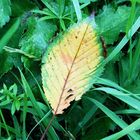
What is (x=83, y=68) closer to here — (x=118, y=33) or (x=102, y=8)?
(x=118, y=33)

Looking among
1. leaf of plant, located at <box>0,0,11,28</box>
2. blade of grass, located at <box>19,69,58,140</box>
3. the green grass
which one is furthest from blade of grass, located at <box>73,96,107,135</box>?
leaf of plant, located at <box>0,0,11,28</box>

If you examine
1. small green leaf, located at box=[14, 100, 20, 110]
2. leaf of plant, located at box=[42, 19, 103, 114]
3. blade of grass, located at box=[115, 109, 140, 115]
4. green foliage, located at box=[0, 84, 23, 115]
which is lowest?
blade of grass, located at box=[115, 109, 140, 115]

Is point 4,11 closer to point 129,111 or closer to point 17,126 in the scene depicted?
point 17,126

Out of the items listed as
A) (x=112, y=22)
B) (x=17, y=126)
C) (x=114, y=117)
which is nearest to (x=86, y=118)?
(x=114, y=117)

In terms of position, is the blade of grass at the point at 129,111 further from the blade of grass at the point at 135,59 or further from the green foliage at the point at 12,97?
the green foliage at the point at 12,97

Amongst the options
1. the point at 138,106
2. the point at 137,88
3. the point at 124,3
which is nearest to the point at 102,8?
the point at 124,3

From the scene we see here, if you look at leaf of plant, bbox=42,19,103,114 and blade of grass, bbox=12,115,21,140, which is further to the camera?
blade of grass, bbox=12,115,21,140

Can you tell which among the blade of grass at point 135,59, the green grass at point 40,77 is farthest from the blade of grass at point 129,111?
the blade of grass at point 135,59

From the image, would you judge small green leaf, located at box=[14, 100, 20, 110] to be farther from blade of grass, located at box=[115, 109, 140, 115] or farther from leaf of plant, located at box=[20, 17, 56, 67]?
blade of grass, located at box=[115, 109, 140, 115]

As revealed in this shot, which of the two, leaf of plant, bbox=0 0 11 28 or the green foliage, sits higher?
leaf of plant, bbox=0 0 11 28

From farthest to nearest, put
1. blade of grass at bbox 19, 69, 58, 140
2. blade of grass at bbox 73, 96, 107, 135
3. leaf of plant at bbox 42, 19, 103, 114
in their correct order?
blade of grass at bbox 73, 96, 107, 135 < blade of grass at bbox 19, 69, 58, 140 < leaf of plant at bbox 42, 19, 103, 114
